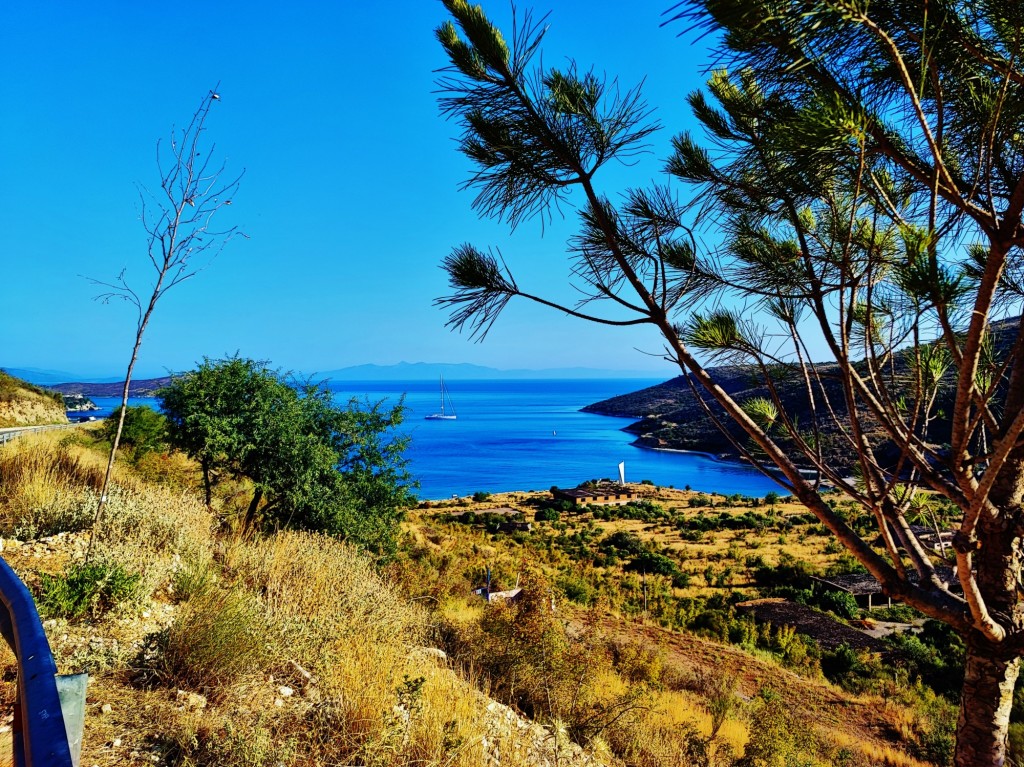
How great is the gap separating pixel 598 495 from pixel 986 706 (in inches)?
1492

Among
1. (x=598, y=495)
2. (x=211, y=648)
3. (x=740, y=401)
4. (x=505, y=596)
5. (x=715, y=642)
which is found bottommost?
(x=598, y=495)

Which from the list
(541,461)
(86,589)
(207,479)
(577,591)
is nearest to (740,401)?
(86,589)

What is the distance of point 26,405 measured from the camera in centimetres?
2592

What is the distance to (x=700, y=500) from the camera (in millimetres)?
39500

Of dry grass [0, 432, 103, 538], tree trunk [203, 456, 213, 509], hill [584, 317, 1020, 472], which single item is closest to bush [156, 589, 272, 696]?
dry grass [0, 432, 103, 538]

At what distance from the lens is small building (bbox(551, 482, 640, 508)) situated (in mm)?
37000

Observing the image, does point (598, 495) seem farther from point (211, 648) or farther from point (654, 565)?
point (211, 648)

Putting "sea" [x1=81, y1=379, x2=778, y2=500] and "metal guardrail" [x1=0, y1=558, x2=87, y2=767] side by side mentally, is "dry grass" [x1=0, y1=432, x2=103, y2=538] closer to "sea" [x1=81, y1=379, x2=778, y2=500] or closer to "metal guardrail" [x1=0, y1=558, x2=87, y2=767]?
"metal guardrail" [x1=0, y1=558, x2=87, y2=767]

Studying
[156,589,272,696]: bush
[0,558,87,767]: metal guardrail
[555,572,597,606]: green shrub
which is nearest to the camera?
[0,558,87,767]: metal guardrail

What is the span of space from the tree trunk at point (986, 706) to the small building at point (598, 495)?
33.1 m

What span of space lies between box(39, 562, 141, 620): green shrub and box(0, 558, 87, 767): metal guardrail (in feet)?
9.81

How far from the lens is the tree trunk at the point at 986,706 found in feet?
7.23

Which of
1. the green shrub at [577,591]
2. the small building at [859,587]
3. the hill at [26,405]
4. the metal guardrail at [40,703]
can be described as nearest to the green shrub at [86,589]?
the metal guardrail at [40,703]

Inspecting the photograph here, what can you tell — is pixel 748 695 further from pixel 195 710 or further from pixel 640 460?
pixel 640 460
